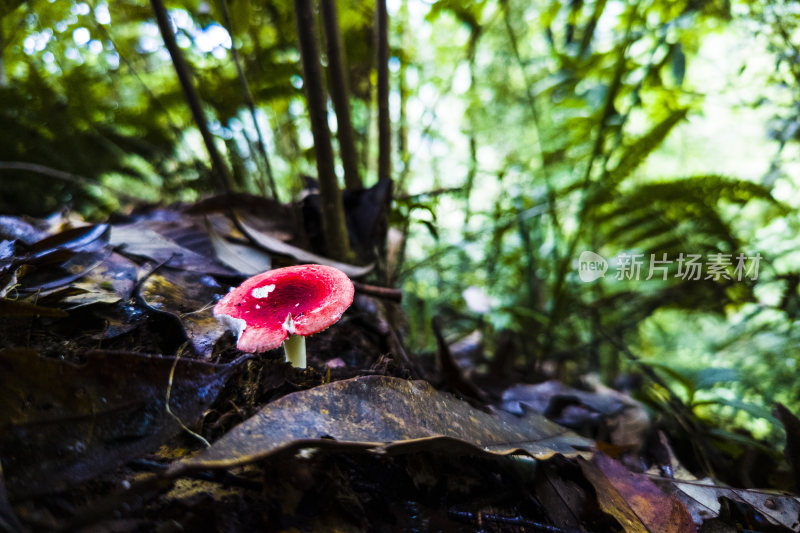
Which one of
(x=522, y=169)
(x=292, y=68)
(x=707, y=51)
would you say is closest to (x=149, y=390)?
(x=292, y=68)

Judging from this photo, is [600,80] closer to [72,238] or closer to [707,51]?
[707,51]

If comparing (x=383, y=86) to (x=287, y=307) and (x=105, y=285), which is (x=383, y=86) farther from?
(x=105, y=285)

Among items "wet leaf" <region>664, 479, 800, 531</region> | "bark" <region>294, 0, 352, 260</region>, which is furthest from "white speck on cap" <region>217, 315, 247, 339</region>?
"wet leaf" <region>664, 479, 800, 531</region>

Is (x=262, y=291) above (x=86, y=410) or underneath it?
above

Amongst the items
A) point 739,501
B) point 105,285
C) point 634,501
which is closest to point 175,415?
point 105,285

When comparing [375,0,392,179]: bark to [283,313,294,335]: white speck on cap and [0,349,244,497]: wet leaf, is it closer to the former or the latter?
[283,313,294,335]: white speck on cap

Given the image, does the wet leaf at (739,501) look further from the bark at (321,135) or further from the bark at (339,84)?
the bark at (339,84)
